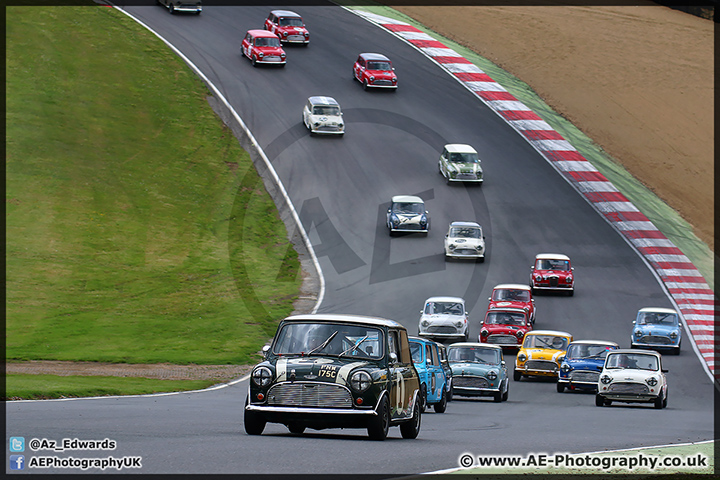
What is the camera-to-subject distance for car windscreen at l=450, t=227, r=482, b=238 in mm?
46656

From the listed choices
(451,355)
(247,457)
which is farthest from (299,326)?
(451,355)

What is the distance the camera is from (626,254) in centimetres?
4841

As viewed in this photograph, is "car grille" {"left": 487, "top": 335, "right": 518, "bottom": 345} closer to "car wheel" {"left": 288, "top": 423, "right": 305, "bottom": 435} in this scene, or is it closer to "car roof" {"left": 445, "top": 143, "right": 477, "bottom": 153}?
"car roof" {"left": 445, "top": 143, "right": 477, "bottom": 153}

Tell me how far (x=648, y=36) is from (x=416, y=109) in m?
24.3

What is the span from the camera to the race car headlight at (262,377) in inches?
581

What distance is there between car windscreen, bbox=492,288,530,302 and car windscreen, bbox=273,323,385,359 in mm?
24959

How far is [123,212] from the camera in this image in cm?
4950

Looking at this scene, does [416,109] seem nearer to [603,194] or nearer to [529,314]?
[603,194]

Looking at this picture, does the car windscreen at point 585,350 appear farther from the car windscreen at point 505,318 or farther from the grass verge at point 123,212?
the grass verge at point 123,212

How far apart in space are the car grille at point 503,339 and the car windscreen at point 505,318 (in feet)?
2.12

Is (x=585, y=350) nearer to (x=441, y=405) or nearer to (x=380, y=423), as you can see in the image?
(x=441, y=405)

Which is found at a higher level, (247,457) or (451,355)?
(247,457)

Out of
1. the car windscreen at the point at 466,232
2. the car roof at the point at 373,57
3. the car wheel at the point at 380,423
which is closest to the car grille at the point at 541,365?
the car windscreen at the point at 466,232

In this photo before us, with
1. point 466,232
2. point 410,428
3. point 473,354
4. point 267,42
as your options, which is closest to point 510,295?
point 466,232
